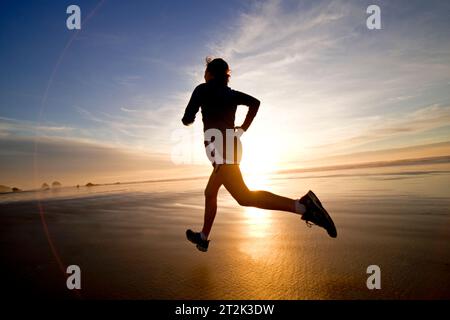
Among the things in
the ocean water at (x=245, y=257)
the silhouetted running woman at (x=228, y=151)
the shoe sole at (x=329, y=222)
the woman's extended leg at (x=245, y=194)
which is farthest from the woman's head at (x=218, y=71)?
the ocean water at (x=245, y=257)

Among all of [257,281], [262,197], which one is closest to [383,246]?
[262,197]

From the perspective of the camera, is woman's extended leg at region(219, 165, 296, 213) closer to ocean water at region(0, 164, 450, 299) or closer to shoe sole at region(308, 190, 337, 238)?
shoe sole at region(308, 190, 337, 238)

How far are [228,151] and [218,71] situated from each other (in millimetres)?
1050

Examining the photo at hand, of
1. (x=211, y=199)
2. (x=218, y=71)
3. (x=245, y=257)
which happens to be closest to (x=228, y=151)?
(x=211, y=199)

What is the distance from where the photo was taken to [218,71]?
3.37 m

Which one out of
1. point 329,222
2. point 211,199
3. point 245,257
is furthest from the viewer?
point 211,199

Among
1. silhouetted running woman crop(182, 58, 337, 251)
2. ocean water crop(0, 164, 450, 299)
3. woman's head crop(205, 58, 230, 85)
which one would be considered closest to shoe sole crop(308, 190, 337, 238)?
silhouetted running woman crop(182, 58, 337, 251)

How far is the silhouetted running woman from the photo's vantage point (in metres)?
3.12

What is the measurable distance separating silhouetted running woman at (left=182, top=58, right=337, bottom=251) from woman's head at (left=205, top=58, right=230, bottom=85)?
12 centimetres

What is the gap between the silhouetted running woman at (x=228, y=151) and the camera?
3.12 meters

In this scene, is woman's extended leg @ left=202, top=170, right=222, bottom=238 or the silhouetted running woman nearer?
the silhouetted running woman

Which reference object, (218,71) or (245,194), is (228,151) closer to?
(245,194)
